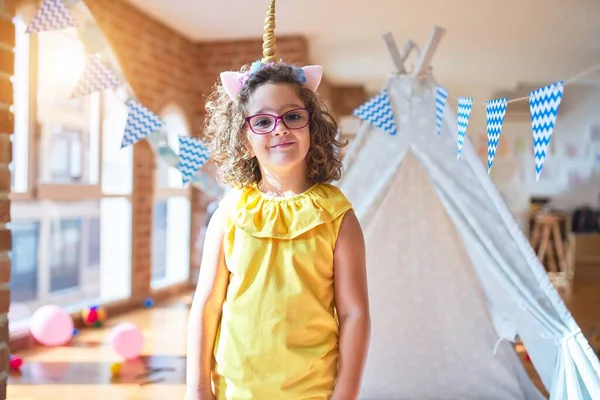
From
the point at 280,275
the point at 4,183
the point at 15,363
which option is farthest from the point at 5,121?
the point at 15,363

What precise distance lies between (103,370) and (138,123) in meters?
1.38

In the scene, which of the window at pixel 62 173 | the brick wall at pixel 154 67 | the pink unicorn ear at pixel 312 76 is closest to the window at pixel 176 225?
the brick wall at pixel 154 67

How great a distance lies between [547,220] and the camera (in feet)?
26.3

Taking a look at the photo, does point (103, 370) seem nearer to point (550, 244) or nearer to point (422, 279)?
point (422, 279)

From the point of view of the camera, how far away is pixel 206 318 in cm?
126

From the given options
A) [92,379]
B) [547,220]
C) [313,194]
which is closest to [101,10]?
[92,379]

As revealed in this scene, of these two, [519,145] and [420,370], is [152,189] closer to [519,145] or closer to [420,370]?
[420,370]

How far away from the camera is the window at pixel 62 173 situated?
3807 millimetres

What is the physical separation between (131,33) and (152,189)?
4.49ft

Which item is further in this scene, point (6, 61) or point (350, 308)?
point (6, 61)

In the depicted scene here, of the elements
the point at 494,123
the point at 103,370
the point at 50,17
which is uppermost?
the point at 50,17

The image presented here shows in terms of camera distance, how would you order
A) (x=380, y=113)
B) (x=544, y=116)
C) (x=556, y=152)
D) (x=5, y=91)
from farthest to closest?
1. (x=556, y=152)
2. (x=380, y=113)
3. (x=5, y=91)
4. (x=544, y=116)

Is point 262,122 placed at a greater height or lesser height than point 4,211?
greater

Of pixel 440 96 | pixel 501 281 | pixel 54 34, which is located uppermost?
pixel 54 34
